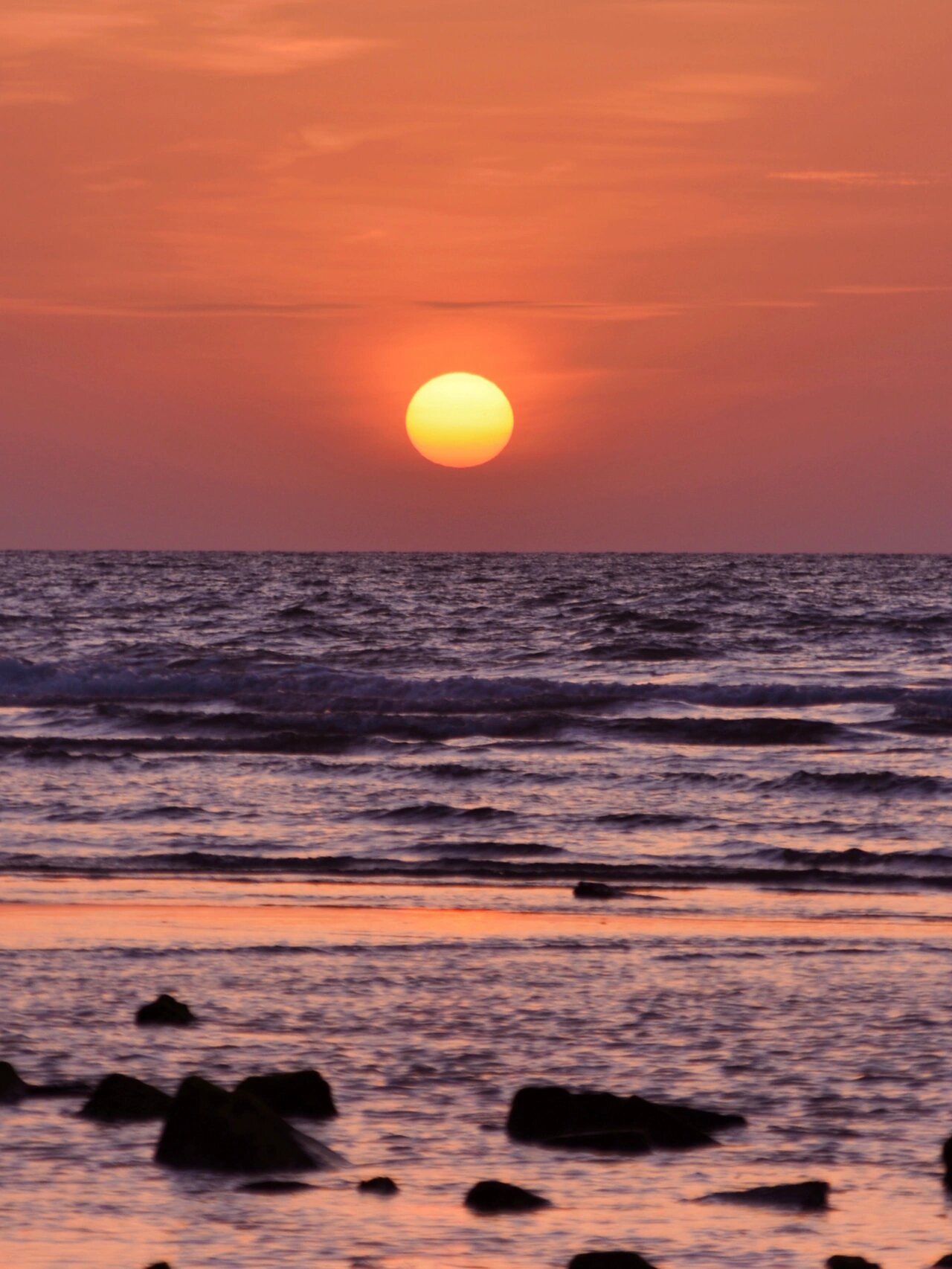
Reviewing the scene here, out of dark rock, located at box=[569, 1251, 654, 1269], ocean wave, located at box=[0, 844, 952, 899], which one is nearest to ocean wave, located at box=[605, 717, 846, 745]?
ocean wave, located at box=[0, 844, 952, 899]

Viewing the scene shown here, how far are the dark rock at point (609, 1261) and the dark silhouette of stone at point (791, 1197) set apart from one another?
2.63ft

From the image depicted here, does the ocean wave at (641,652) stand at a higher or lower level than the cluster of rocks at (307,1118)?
higher

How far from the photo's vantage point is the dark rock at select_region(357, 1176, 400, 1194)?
5543 mm

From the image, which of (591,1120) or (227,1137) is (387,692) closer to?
(591,1120)

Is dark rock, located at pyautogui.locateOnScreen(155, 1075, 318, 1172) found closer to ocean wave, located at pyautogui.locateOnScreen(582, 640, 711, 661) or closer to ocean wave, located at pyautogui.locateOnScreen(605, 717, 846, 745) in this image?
ocean wave, located at pyautogui.locateOnScreen(605, 717, 846, 745)

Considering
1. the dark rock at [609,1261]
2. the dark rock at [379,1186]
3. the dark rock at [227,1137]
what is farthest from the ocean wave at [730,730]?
the dark rock at [609,1261]

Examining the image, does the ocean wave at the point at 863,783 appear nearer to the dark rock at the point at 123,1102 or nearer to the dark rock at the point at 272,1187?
the dark rock at the point at 123,1102

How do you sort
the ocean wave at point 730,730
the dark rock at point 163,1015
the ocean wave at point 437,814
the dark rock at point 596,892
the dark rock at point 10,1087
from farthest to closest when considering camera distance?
the ocean wave at point 730,730 < the ocean wave at point 437,814 < the dark rock at point 596,892 < the dark rock at point 163,1015 < the dark rock at point 10,1087

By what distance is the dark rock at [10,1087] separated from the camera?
6.39m

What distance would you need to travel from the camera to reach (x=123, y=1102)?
6246 mm

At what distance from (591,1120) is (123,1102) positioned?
162 centimetres

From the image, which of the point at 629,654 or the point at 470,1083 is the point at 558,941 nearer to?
the point at 470,1083

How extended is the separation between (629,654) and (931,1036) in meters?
32.0

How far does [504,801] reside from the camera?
55.7 ft
